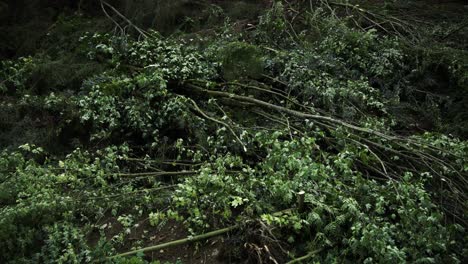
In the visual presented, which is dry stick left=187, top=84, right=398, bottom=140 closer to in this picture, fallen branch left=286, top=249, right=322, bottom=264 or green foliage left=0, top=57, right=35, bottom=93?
fallen branch left=286, top=249, right=322, bottom=264

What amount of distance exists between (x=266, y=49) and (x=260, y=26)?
69 cm

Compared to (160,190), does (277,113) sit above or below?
above

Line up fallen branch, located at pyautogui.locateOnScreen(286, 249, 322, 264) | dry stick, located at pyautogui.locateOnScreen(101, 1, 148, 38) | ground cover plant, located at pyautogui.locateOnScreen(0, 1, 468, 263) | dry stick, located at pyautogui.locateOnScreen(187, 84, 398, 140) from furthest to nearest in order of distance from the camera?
1. dry stick, located at pyautogui.locateOnScreen(101, 1, 148, 38)
2. dry stick, located at pyautogui.locateOnScreen(187, 84, 398, 140)
3. ground cover plant, located at pyautogui.locateOnScreen(0, 1, 468, 263)
4. fallen branch, located at pyautogui.locateOnScreen(286, 249, 322, 264)

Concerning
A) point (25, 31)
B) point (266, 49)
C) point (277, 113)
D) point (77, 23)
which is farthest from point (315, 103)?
point (25, 31)

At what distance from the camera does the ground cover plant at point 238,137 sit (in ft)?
13.6

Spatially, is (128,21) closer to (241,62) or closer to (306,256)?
(241,62)

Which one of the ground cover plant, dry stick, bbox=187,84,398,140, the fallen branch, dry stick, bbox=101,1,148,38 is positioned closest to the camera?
the fallen branch

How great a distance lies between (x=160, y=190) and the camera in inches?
200

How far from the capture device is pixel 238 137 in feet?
18.4

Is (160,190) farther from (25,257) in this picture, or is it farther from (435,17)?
(435,17)

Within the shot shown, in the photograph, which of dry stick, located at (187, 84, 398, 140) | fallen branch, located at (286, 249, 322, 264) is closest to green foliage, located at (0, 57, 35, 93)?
dry stick, located at (187, 84, 398, 140)

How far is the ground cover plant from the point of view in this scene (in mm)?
4145

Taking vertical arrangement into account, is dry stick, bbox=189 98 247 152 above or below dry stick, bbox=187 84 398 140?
below

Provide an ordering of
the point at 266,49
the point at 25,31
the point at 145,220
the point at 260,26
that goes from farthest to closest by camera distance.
A: the point at 25,31 → the point at 260,26 → the point at 266,49 → the point at 145,220
